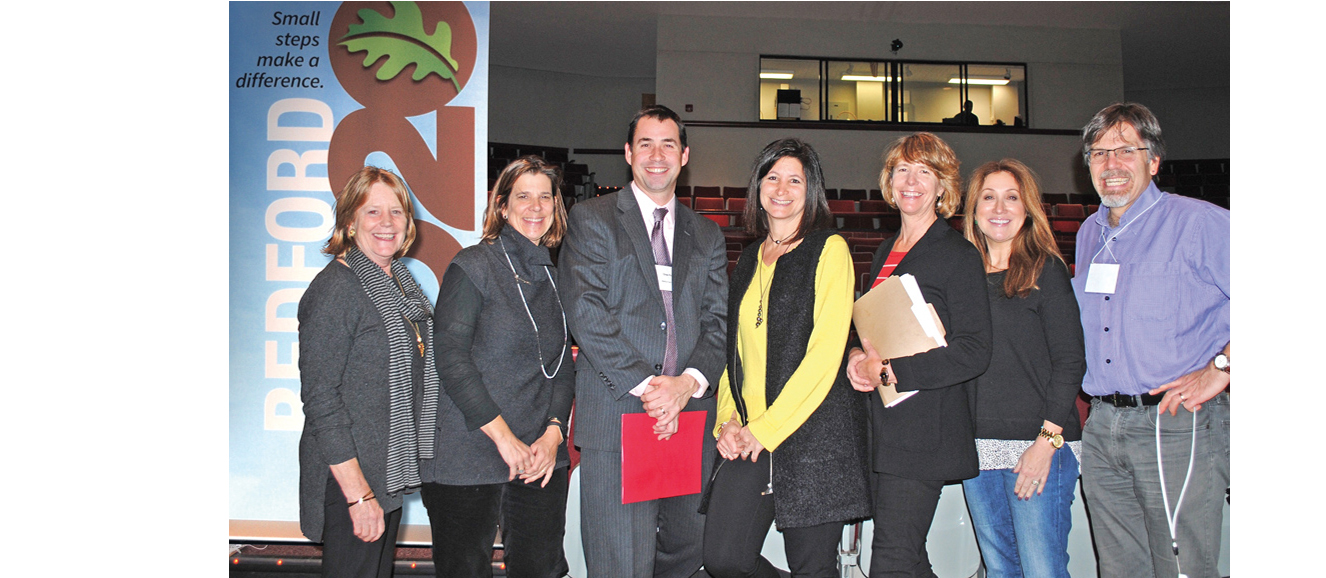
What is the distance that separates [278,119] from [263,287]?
74 cm

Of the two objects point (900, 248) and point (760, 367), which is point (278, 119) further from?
point (900, 248)

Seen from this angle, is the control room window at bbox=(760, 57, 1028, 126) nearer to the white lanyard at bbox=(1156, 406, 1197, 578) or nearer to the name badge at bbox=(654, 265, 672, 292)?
the name badge at bbox=(654, 265, 672, 292)

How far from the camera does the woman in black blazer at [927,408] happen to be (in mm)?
1783

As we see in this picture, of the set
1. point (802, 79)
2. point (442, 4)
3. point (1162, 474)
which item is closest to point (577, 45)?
point (802, 79)

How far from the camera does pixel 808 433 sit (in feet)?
5.99

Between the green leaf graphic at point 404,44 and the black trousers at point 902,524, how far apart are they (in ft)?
7.88

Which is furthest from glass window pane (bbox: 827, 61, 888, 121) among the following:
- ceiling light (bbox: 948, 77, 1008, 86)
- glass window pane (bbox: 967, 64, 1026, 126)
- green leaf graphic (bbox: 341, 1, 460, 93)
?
green leaf graphic (bbox: 341, 1, 460, 93)

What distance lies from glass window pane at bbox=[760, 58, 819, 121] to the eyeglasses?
8530 millimetres

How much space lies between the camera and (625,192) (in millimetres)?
2039

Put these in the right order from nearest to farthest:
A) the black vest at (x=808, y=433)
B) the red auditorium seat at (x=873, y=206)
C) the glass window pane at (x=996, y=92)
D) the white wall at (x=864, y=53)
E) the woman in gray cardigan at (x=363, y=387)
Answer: the woman in gray cardigan at (x=363, y=387) → the black vest at (x=808, y=433) → the red auditorium seat at (x=873, y=206) → the white wall at (x=864, y=53) → the glass window pane at (x=996, y=92)

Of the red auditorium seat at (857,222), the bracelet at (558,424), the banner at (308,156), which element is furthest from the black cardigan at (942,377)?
the red auditorium seat at (857,222)

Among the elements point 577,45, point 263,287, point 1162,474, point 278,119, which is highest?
point 577,45

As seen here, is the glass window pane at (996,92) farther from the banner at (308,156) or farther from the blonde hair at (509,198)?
the blonde hair at (509,198)

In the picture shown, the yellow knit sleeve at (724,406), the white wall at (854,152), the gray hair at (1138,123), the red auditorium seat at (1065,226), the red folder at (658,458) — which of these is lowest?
the red folder at (658,458)
